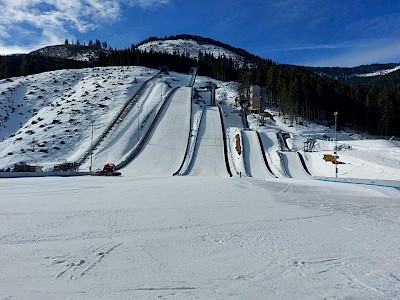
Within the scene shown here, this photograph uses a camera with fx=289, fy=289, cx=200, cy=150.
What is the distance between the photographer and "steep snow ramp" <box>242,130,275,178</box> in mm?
35047

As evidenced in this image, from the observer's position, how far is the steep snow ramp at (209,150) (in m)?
35.4

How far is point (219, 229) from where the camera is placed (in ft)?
25.4

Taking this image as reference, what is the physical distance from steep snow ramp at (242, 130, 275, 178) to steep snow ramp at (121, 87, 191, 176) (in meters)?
9.16

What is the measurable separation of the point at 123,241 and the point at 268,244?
3.27 meters

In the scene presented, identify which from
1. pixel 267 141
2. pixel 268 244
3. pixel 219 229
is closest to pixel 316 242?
pixel 268 244

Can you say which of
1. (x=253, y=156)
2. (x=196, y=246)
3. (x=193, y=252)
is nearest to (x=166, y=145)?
(x=253, y=156)

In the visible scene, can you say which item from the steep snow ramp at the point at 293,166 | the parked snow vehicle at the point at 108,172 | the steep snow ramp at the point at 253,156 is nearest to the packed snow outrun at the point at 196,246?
the steep snow ramp at the point at 293,166

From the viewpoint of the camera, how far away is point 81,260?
17.2 feet

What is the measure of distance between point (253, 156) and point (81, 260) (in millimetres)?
37071

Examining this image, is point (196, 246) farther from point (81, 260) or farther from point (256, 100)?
point (256, 100)

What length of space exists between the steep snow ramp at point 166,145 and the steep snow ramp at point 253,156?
30.0ft

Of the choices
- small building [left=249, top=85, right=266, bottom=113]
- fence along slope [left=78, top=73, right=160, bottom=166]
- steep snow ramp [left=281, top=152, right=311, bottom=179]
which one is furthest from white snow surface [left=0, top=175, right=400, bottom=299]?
small building [left=249, top=85, right=266, bottom=113]

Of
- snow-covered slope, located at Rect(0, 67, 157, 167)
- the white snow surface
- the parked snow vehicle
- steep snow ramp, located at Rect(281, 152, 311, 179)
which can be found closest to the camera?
the white snow surface

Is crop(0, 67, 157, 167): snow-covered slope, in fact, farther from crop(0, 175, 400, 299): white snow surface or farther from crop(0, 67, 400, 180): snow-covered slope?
crop(0, 175, 400, 299): white snow surface
